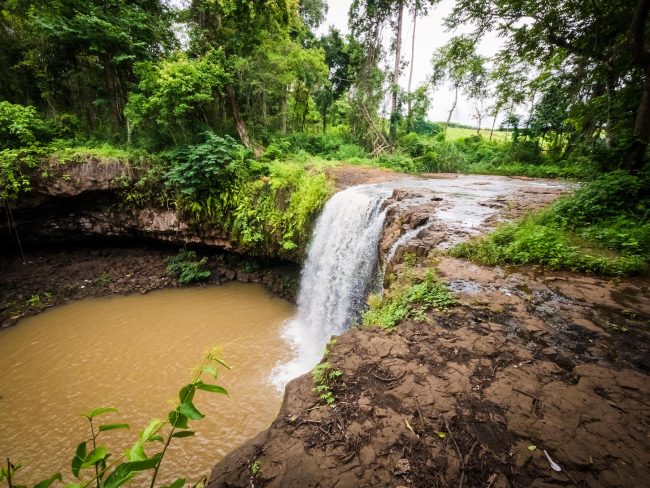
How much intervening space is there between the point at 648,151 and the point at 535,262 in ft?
11.6

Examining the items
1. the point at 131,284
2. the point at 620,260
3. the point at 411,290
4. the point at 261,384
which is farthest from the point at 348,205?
the point at 131,284

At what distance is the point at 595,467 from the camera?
1.86 metres

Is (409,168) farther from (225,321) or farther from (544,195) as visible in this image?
(225,321)

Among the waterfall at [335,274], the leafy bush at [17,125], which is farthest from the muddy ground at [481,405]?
the leafy bush at [17,125]

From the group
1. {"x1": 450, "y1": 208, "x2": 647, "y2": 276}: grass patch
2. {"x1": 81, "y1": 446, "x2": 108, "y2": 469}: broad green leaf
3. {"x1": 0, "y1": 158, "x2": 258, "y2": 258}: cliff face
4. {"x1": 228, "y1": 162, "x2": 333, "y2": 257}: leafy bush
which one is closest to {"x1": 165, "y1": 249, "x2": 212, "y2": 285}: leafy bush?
{"x1": 0, "y1": 158, "x2": 258, "y2": 258}: cliff face

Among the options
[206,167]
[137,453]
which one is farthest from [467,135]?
[137,453]

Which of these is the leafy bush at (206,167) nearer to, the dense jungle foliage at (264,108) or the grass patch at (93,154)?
the dense jungle foliage at (264,108)

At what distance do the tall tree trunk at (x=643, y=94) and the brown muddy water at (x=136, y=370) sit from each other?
757cm

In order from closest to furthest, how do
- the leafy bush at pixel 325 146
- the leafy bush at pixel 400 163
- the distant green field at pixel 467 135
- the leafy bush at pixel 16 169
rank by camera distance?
the leafy bush at pixel 16 169, the leafy bush at pixel 400 163, the leafy bush at pixel 325 146, the distant green field at pixel 467 135

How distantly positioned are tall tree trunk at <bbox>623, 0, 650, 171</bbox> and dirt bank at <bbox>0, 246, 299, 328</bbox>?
7.70 m

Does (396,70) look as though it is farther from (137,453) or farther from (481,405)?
(137,453)

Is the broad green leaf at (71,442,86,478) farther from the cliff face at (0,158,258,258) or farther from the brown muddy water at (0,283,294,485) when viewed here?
the cliff face at (0,158,258,258)

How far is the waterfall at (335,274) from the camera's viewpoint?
19.9 feet

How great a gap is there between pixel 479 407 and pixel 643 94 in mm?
6446
